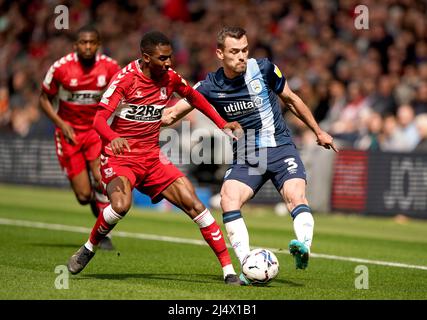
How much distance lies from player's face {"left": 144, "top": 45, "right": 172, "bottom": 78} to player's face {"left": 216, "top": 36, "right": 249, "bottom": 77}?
609 millimetres

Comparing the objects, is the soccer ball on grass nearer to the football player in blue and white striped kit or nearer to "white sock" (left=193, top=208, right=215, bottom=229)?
the football player in blue and white striped kit

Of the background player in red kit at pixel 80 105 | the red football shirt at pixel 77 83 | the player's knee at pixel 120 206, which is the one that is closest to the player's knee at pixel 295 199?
the player's knee at pixel 120 206

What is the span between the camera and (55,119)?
1364cm

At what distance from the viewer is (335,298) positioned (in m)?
9.10

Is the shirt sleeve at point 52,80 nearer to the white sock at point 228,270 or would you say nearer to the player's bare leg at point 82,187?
the player's bare leg at point 82,187

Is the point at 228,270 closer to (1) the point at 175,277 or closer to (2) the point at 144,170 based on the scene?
(1) the point at 175,277

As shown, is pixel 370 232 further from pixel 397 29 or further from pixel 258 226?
pixel 397 29

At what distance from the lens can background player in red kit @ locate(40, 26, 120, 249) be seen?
1367 cm

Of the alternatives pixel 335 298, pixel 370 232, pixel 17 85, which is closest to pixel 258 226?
pixel 370 232

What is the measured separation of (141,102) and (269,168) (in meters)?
1.52

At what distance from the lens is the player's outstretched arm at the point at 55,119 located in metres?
13.6

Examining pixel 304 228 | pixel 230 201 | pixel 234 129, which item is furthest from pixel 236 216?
pixel 234 129

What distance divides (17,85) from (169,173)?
21.1 m

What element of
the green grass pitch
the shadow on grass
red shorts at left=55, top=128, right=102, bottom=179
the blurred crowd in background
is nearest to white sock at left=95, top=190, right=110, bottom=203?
red shorts at left=55, top=128, right=102, bottom=179
